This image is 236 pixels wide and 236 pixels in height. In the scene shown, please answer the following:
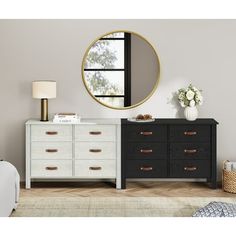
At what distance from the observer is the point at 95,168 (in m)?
5.07

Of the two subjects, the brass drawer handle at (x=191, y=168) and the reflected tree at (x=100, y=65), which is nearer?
the brass drawer handle at (x=191, y=168)

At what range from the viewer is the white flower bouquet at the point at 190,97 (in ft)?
16.9

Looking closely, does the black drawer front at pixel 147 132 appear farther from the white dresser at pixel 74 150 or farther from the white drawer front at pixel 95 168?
the white drawer front at pixel 95 168

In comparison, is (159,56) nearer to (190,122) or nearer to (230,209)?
(190,122)

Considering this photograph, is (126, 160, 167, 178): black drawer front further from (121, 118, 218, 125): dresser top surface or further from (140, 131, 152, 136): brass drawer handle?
(121, 118, 218, 125): dresser top surface

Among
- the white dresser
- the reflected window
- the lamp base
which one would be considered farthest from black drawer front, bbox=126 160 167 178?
the lamp base

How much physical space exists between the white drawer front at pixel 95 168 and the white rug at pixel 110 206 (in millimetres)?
354

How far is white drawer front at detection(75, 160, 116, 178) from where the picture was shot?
5066mm

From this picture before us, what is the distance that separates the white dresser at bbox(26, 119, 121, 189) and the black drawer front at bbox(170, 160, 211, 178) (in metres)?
0.61

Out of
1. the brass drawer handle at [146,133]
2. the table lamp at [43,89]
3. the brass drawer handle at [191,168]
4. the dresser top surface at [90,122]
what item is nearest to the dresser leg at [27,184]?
the dresser top surface at [90,122]

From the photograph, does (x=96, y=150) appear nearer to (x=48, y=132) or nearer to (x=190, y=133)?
(x=48, y=132)

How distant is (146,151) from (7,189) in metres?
1.74
